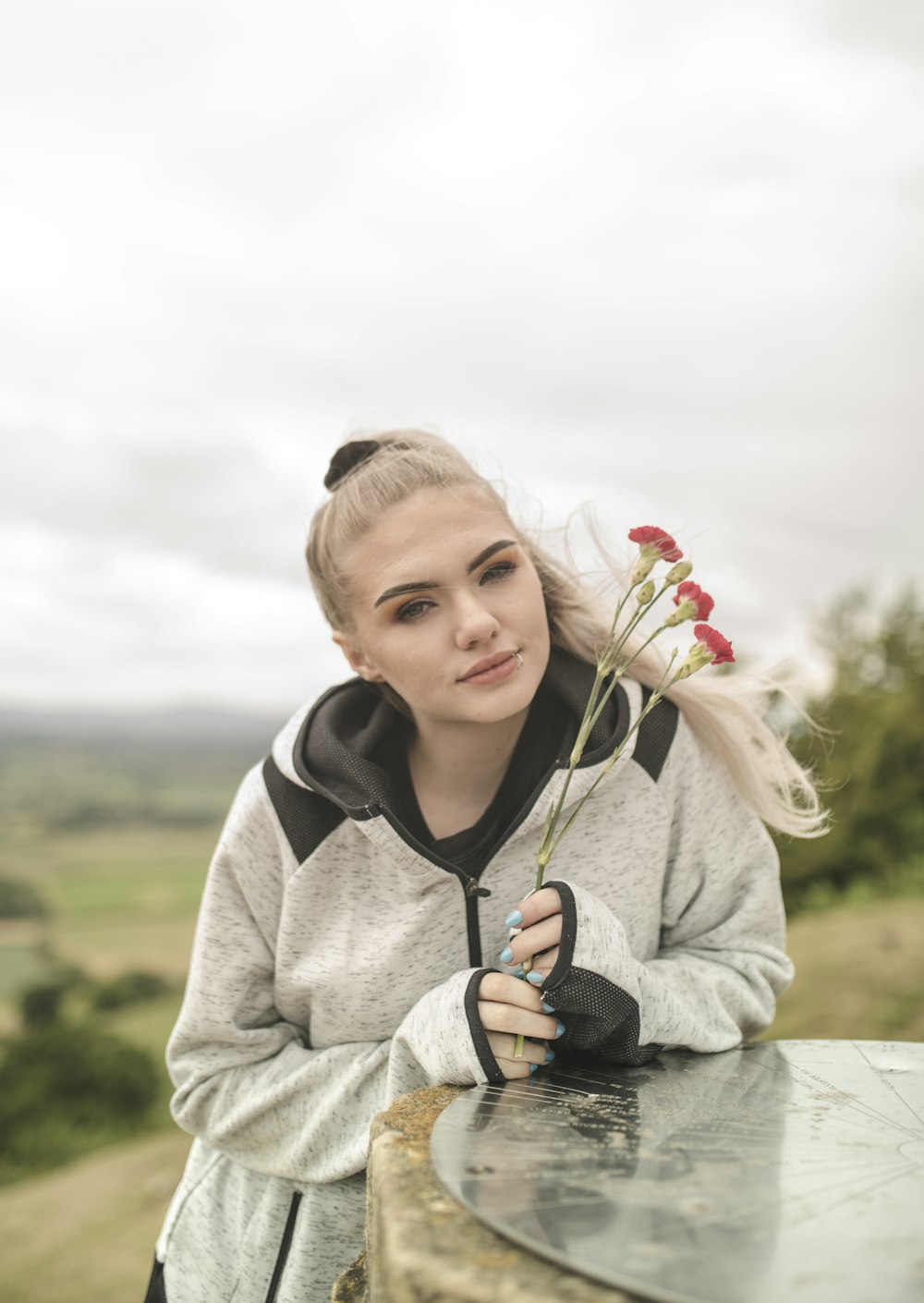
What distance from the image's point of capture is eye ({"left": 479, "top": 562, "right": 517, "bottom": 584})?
2.09 meters

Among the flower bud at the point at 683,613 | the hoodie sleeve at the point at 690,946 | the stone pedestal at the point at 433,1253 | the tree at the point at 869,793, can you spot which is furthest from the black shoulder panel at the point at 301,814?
the tree at the point at 869,793

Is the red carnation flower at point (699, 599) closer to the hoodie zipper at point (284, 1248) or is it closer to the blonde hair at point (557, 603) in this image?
the blonde hair at point (557, 603)

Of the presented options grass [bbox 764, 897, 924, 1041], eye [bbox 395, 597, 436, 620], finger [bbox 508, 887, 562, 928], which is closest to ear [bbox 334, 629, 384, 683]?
eye [bbox 395, 597, 436, 620]

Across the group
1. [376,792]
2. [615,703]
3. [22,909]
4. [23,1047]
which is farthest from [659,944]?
[22,909]

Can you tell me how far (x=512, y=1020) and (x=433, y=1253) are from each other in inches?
23.4

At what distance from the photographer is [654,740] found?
7.19 ft

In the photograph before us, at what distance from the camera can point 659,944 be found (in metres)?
2.29

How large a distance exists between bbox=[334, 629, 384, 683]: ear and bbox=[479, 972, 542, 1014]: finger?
82 centimetres

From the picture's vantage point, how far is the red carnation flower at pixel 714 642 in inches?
64.4

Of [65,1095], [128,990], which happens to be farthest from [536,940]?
[128,990]

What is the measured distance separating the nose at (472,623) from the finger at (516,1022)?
65 cm

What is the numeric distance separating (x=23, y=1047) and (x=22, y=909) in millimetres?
3666

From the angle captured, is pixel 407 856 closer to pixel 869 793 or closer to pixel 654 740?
pixel 654 740

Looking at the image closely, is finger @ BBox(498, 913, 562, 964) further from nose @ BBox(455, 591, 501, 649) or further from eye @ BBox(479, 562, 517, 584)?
eye @ BBox(479, 562, 517, 584)
